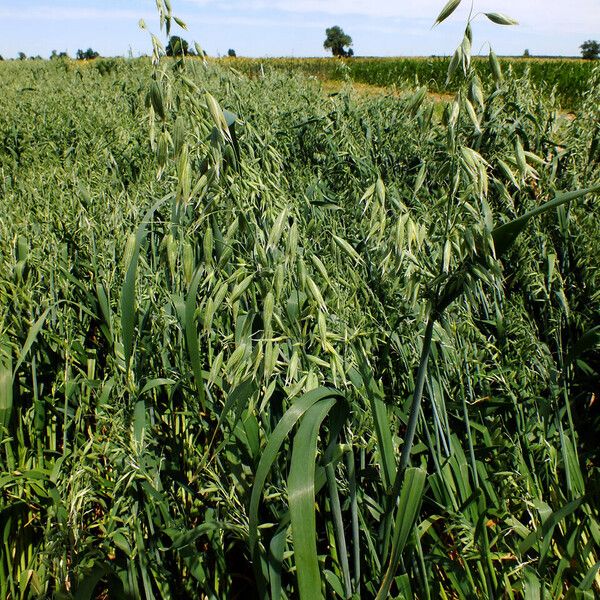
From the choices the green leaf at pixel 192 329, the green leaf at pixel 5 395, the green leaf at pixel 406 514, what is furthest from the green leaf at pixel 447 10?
the green leaf at pixel 5 395

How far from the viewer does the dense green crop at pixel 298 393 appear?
1007 millimetres

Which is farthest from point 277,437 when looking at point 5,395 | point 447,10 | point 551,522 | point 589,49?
point 589,49

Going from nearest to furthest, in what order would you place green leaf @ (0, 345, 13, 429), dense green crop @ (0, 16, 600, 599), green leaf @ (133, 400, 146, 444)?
dense green crop @ (0, 16, 600, 599) < green leaf @ (133, 400, 146, 444) < green leaf @ (0, 345, 13, 429)

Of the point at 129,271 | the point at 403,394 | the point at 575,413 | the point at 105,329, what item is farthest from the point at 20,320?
the point at 575,413

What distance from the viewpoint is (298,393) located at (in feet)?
3.72

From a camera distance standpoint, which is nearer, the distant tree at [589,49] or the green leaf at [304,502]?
the green leaf at [304,502]

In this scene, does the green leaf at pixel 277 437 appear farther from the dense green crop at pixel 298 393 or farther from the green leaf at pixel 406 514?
the green leaf at pixel 406 514

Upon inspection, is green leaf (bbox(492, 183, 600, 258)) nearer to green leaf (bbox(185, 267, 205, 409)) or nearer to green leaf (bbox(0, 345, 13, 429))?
green leaf (bbox(185, 267, 205, 409))

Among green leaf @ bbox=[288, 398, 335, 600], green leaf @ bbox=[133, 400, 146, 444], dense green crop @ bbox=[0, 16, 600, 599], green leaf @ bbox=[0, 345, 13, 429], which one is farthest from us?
green leaf @ bbox=[0, 345, 13, 429]

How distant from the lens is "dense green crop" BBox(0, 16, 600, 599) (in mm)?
1007

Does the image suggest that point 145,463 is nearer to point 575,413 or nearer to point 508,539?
point 508,539

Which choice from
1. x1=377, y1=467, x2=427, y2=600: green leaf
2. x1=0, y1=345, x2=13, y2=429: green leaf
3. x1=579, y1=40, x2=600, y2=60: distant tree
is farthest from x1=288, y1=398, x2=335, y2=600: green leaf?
x1=579, y1=40, x2=600, y2=60: distant tree

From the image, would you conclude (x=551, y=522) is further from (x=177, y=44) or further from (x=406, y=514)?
(x=177, y=44)

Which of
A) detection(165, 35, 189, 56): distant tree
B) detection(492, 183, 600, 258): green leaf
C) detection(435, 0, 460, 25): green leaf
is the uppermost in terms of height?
detection(435, 0, 460, 25): green leaf
